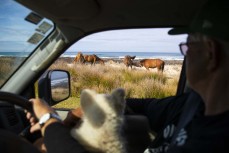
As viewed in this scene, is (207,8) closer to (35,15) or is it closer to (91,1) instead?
(91,1)

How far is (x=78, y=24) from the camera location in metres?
3.76

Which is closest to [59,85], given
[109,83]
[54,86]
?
[54,86]

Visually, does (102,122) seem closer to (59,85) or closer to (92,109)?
(92,109)

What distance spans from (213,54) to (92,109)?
62 cm

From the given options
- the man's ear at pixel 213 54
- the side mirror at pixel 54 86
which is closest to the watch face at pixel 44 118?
the man's ear at pixel 213 54

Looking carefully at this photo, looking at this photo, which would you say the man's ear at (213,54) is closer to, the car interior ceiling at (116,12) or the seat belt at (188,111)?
the seat belt at (188,111)

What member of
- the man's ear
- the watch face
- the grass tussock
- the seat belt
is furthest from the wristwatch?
the grass tussock

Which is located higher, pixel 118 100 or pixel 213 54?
pixel 213 54

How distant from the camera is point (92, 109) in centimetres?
216

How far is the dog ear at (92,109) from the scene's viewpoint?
6.91 feet

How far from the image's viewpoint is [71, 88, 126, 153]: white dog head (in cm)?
211

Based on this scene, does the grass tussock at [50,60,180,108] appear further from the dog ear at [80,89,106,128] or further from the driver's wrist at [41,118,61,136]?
the dog ear at [80,89,106,128]

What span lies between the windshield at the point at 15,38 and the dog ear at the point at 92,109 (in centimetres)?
160

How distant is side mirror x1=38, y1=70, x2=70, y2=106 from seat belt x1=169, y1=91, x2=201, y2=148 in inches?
50.7
